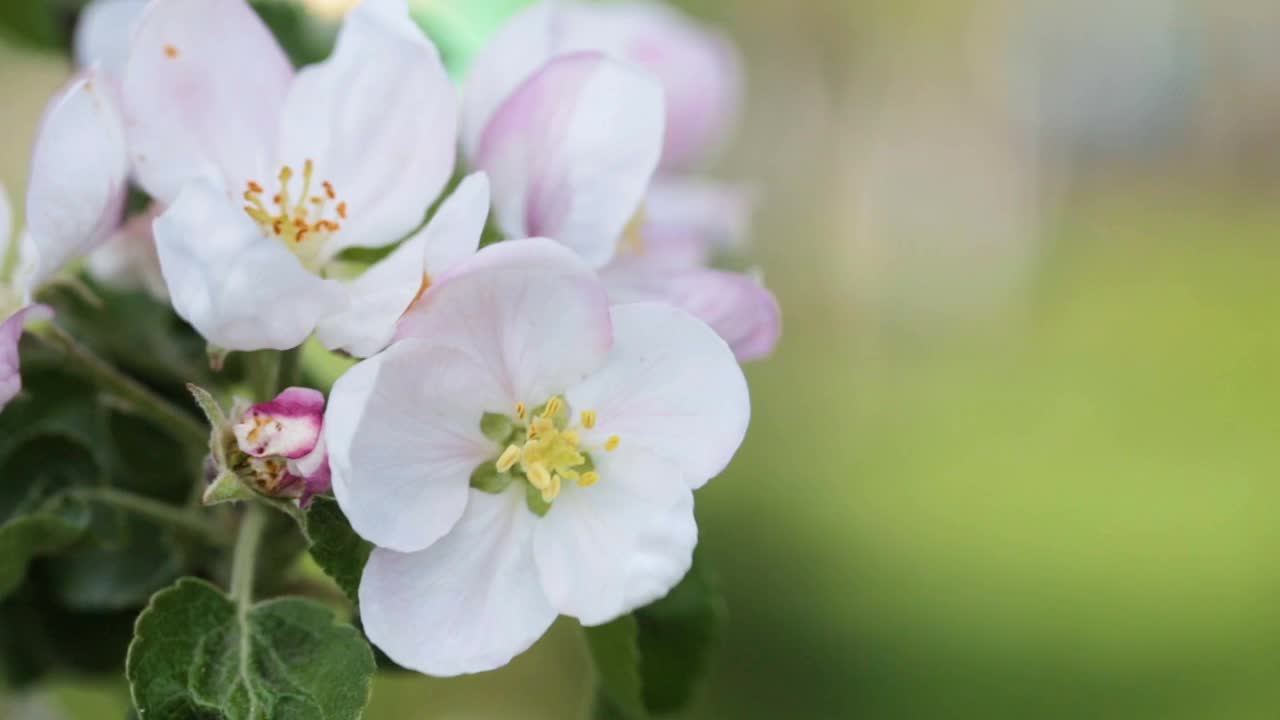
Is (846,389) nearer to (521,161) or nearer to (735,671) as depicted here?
(735,671)

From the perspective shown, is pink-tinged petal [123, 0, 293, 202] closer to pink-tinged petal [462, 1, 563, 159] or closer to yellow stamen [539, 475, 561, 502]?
pink-tinged petal [462, 1, 563, 159]

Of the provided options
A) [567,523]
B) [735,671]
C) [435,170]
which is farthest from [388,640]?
[735,671]

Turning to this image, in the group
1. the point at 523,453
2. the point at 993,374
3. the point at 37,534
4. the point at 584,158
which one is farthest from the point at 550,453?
the point at 993,374

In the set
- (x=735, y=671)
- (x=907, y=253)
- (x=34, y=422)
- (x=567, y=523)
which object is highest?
(x=567, y=523)

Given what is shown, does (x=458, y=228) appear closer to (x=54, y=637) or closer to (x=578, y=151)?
(x=578, y=151)

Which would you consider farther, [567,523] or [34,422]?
[34,422]

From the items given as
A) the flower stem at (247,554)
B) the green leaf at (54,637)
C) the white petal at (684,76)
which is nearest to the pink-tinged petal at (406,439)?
the flower stem at (247,554)

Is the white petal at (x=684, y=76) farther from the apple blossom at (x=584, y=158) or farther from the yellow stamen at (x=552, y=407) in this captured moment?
the yellow stamen at (x=552, y=407)
